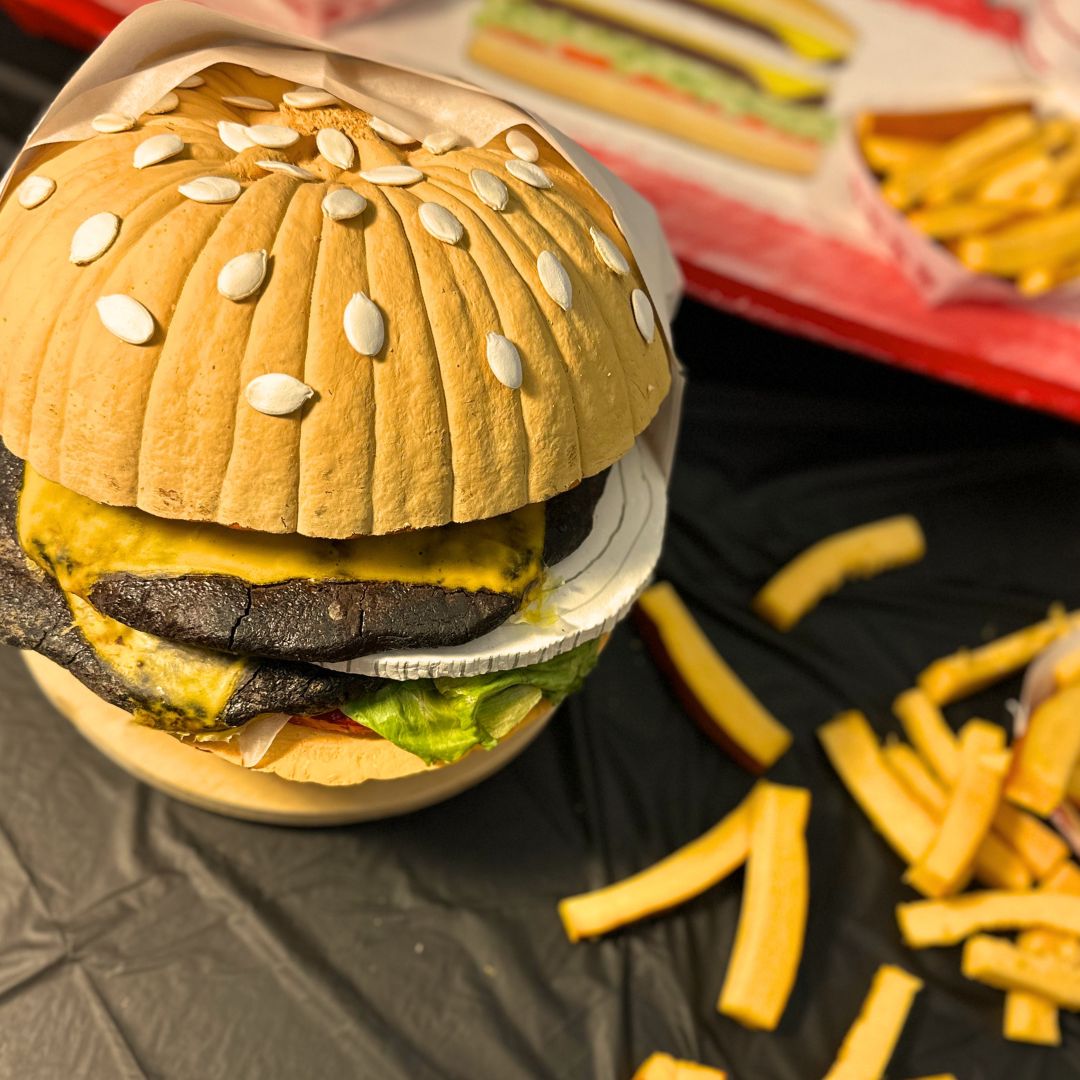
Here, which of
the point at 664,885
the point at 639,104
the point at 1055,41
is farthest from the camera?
the point at 1055,41

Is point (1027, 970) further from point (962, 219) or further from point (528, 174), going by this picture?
point (962, 219)

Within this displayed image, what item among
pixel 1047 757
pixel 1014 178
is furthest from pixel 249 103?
pixel 1014 178

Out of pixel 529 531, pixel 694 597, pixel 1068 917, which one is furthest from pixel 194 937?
pixel 1068 917

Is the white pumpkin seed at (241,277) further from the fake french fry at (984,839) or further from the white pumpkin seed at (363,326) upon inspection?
the fake french fry at (984,839)

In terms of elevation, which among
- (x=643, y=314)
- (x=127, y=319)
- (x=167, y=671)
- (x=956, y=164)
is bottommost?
(x=167, y=671)

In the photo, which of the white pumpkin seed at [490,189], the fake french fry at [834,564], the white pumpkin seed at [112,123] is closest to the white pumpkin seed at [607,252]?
the white pumpkin seed at [490,189]

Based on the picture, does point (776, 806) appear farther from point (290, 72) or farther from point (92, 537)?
point (290, 72)
